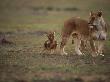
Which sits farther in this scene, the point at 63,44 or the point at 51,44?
the point at 51,44

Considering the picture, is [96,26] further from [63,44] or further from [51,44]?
[51,44]

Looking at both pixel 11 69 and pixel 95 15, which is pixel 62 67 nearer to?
pixel 11 69

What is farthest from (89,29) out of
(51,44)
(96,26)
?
(51,44)

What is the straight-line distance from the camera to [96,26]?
46.7 feet

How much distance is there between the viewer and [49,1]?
5141cm

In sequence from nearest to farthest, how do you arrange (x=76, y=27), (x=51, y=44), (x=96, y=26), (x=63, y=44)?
(x=96, y=26) → (x=76, y=27) → (x=63, y=44) → (x=51, y=44)

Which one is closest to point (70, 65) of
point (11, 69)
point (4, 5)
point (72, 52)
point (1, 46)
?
point (11, 69)

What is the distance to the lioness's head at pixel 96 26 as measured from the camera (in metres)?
14.2

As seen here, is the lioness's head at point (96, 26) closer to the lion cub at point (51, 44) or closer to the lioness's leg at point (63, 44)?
the lioness's leg at point (63, 44)

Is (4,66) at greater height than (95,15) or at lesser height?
lesser

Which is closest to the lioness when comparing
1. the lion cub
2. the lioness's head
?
the lioness's head

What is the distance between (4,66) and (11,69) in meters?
0.56

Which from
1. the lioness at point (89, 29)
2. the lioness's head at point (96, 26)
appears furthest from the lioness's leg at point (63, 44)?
the lioness's head at point (96, 26)

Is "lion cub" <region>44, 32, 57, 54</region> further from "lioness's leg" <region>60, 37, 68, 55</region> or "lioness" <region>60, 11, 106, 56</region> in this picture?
"lioness" <region>60, 11, 106, 56</region>
